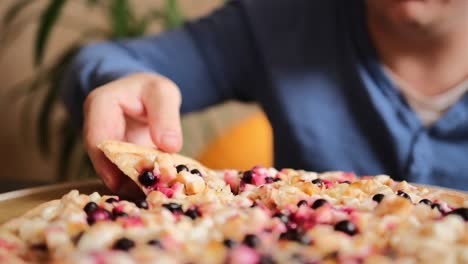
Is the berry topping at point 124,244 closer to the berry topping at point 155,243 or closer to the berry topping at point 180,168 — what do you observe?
the berry topping at point 155,243

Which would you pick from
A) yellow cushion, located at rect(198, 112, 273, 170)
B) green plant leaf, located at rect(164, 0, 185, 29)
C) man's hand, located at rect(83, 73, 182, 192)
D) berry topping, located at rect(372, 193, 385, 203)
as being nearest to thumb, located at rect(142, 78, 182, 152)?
man's hand, located at rect(83, 73, 182, 192)

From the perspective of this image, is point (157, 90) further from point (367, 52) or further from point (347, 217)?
point (367, 52)

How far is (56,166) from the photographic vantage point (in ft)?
5.70

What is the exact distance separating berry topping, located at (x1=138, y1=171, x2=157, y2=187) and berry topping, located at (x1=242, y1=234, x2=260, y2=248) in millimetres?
181

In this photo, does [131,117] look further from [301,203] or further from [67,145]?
[67,145]

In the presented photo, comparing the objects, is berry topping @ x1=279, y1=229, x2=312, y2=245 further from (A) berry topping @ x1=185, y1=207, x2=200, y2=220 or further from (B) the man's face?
(B) the man's face

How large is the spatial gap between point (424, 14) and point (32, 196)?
540 mm

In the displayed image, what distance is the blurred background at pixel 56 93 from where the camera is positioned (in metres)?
1.44

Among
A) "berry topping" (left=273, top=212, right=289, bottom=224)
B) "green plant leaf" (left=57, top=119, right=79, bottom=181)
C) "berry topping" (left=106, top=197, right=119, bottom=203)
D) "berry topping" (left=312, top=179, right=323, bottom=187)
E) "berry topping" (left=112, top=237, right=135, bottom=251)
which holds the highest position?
"berry topping" (left=112, top=237, right=135, bottom=251)

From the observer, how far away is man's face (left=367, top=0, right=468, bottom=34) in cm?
82

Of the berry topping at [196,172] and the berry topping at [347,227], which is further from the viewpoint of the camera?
the berry topping at [196,172]

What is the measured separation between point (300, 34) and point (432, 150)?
279 millimetres

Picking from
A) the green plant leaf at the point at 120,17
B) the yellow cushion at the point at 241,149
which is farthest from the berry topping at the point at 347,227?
the green plant leaf at the point at 120,17

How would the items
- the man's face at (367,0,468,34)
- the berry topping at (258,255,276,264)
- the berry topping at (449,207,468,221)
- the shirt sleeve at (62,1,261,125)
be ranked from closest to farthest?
the berry topping at (258,255,276,264) < the berry topping at (449,207,468,221) < the man's face at (367,0,468,34) < the shirt sleeve at (62,1,261,125)
